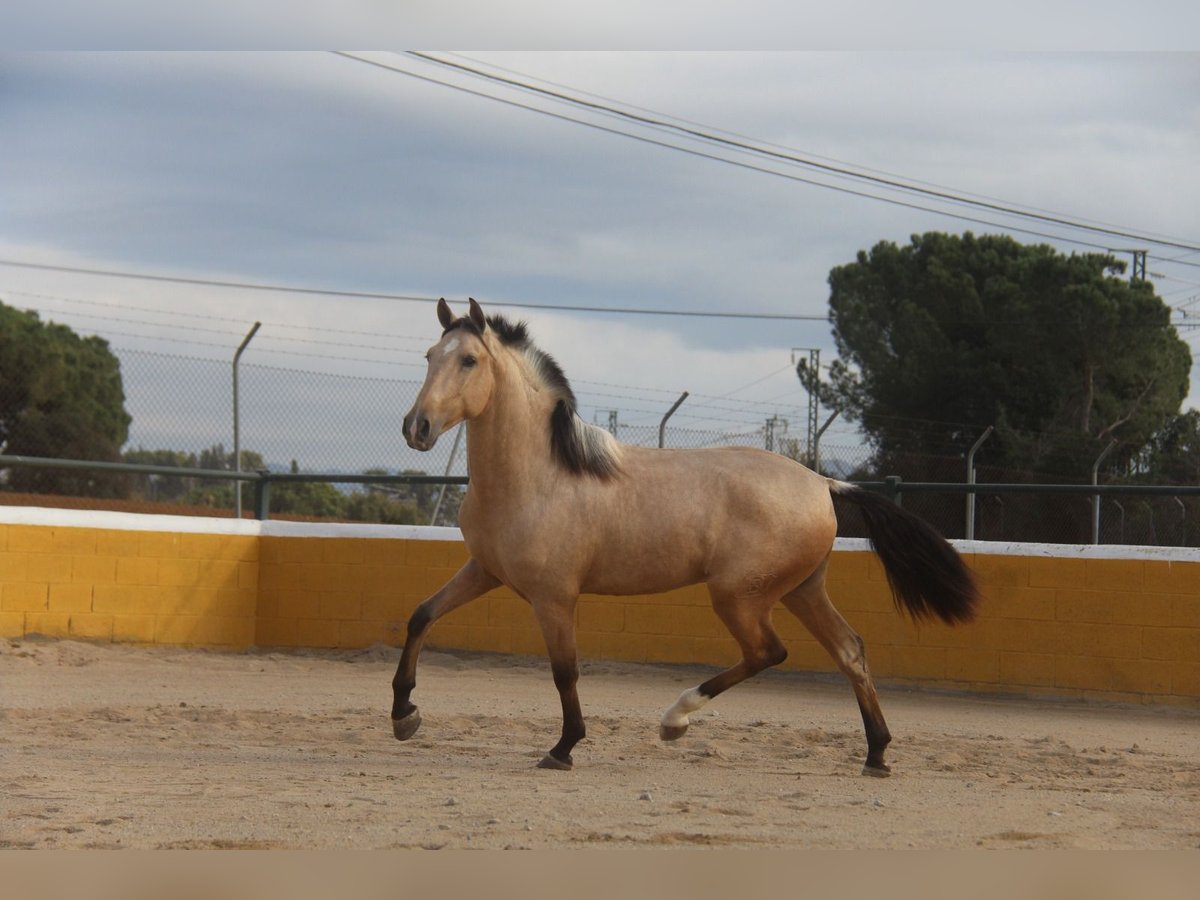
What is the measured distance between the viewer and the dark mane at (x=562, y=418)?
18.4 feet

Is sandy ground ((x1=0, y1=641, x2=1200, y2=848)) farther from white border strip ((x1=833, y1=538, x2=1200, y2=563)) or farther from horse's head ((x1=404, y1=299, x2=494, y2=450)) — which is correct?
horse's head ((x1=404, y1=299, x2=494, y2=450))

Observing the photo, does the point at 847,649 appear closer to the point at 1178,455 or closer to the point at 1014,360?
the point at 1178,455

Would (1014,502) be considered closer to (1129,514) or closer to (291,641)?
(1129,514)

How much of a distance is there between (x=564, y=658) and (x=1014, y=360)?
1659 centimetres

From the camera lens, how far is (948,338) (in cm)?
2134

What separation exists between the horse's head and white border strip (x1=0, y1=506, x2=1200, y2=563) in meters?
3.98

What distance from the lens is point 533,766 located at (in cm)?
543

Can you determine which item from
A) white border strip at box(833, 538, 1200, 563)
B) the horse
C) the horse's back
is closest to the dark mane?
the horse

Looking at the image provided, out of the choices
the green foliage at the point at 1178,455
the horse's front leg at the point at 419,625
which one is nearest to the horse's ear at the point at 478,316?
the horse's front leg at the point at 419,625

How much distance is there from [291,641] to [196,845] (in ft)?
21.3

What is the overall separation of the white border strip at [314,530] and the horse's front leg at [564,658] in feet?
12.4

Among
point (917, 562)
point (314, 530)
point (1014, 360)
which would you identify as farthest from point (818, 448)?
point (1014, 360)

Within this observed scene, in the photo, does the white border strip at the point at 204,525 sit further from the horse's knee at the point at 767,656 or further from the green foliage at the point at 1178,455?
the green foliage at the point at 1178,455

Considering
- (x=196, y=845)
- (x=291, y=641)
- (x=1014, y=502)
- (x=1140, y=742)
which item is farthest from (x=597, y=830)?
(x=1014, y=502)
